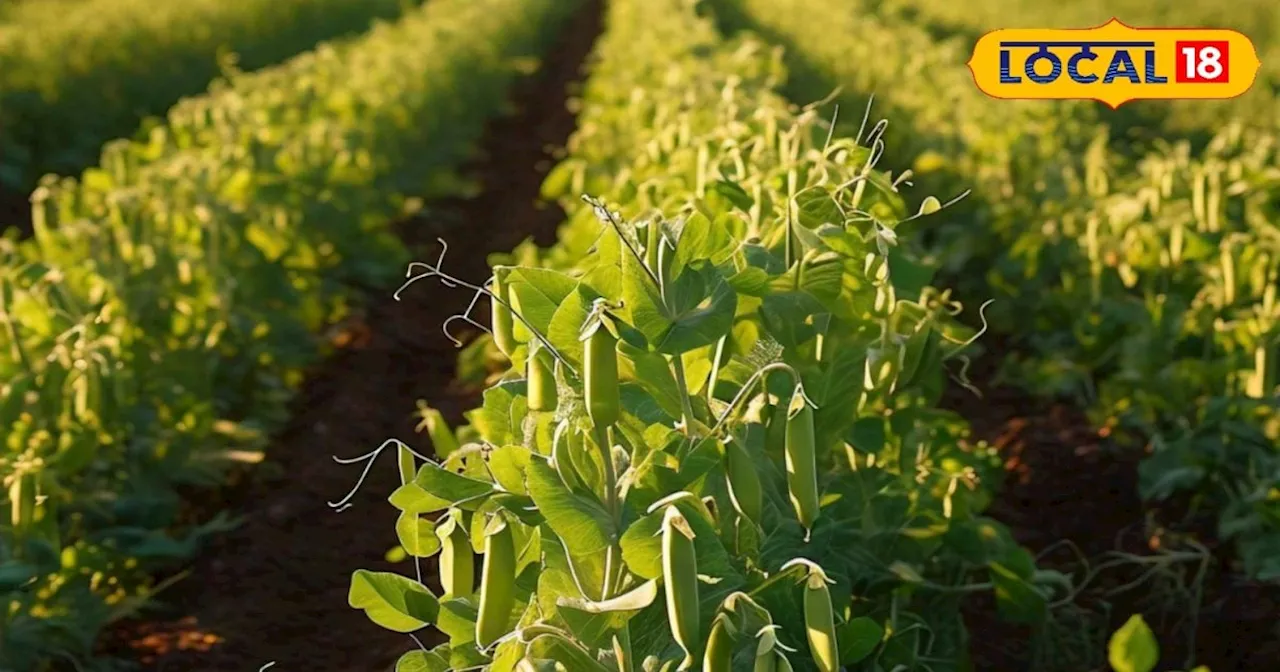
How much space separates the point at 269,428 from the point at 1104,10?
49.7 ft

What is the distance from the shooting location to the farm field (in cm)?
190

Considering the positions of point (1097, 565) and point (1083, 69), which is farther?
point (1083, 69)

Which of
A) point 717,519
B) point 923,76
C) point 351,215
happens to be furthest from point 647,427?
point 923,76

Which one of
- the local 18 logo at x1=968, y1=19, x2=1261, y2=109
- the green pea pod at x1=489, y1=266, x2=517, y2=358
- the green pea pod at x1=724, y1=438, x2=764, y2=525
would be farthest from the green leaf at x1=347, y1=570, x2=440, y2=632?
the local 18 logo at x1=968, y1=19, x2=1261, y2=109

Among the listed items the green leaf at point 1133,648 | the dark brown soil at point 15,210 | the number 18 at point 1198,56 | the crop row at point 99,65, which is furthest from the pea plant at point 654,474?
the dark brown soil at point 15,210

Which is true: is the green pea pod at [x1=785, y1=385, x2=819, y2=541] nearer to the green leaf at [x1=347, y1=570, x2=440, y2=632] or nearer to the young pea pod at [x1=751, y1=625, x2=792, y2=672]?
the young pea pod at [x1=751, y1=625, x2=792, y2=672]

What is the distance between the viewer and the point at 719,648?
1.68m

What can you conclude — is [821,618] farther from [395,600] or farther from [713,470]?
[395,600]

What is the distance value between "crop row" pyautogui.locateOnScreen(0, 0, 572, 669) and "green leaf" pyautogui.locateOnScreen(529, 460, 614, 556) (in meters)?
1.55

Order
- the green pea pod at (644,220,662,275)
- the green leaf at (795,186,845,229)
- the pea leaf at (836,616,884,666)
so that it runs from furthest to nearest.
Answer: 1. the green leaf at (795,186,845,229)
2. the pea leaf at (836,616,884,666)
3. the green pea pod at (644,220,662,275)

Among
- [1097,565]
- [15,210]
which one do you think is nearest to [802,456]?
[1097,565]

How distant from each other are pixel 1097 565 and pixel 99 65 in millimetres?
9821

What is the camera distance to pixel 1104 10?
58.6 feet

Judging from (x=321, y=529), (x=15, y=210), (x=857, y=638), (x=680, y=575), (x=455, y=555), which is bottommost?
(x=15, y=210)
